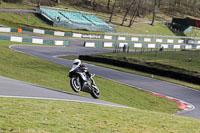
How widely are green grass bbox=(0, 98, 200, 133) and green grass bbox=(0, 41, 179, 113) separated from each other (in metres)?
7.89

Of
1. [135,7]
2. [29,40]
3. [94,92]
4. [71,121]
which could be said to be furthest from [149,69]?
[135,7]

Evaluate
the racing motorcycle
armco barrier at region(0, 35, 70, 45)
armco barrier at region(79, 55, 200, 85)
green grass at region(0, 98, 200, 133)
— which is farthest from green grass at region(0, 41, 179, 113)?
armco barrier at region(0, 35, 70, 45)

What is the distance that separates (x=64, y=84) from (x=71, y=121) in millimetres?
11813

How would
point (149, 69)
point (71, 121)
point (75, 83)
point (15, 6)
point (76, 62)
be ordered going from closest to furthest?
point (71, 121)
point (76, 62)
point (75, 83)
point (149, 69)
point (15, 6)

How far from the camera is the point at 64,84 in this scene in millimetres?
20719

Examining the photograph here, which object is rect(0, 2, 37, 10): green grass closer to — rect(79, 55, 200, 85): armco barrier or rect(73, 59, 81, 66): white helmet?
rect(79, 55, 200, 85): armco barrier

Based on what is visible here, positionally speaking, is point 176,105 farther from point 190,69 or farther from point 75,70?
point 190,69

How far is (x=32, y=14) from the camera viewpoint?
72438 millimetres

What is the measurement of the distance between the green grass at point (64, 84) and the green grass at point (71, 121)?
7885 mm

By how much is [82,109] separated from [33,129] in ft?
11.7

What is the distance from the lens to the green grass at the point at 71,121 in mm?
7984

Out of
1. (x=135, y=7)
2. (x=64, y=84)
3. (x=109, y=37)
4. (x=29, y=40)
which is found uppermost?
(x=135, y=7)

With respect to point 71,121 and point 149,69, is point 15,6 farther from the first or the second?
point 71,121

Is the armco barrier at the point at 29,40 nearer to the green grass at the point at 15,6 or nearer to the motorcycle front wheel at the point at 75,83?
the green grass at the point at 15,6
